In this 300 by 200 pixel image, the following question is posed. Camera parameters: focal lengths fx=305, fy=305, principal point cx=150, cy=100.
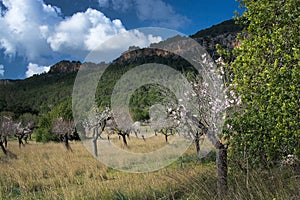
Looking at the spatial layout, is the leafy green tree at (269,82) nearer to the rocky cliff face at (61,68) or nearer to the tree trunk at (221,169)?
the tree trunk at (221,169)

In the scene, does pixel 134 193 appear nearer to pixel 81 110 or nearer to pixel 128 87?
pixel 128 87

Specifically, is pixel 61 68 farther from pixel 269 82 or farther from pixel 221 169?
pixel 269 82

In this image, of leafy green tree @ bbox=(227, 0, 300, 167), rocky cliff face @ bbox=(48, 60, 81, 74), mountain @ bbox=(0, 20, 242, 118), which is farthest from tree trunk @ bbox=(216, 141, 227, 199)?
rocky cliff face @ bbox=(48, 60, 81, 74)

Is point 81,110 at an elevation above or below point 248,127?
above

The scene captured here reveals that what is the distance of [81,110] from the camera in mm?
23469

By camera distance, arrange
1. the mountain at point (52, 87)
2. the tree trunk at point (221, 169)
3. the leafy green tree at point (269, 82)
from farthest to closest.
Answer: the mountain at point (52, 87) < the tree trunk at point (221, 169) < the leafy green tree at point (269, 82)

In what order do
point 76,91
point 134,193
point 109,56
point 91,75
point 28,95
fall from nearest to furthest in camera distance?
point 134,193 → point 109,56 → point 91,75 → point 76,91 → point 28,95

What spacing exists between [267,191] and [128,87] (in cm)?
847

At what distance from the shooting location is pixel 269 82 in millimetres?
4348

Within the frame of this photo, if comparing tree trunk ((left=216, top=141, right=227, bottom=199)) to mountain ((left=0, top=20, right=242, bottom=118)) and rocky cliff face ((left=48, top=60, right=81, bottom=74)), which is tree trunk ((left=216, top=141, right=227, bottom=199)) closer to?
mountain ((left=0, top=20, right=242, bottom=118))

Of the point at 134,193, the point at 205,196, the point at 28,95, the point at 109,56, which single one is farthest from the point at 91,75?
the point at 28,95

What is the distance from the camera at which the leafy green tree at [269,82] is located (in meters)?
4.21

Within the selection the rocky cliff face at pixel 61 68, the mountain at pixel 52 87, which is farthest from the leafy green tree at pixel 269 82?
the rocky cliff face at pixel 61 68

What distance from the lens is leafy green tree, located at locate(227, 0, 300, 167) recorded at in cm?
421
